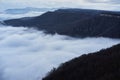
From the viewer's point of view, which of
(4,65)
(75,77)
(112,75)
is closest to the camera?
(112,75)

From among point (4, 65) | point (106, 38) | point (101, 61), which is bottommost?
point (4, 65)

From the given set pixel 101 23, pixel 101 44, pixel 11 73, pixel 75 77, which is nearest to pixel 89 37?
pixel 101 23

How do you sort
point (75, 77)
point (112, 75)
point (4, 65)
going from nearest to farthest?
point (112, 75)
point (75, 77)
point (4, 65)

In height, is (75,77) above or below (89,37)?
above

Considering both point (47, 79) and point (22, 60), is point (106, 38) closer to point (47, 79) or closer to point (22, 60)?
point (22, 60)

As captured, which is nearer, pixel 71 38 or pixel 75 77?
pixel 75 77

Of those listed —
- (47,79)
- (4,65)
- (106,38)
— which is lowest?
(4,65)

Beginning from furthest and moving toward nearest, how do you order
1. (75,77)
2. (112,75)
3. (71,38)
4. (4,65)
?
(71,38), (4,65), (75,77), (112,75)

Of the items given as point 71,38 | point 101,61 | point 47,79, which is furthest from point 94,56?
point 71,38

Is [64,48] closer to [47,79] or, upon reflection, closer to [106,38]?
[106,38]
